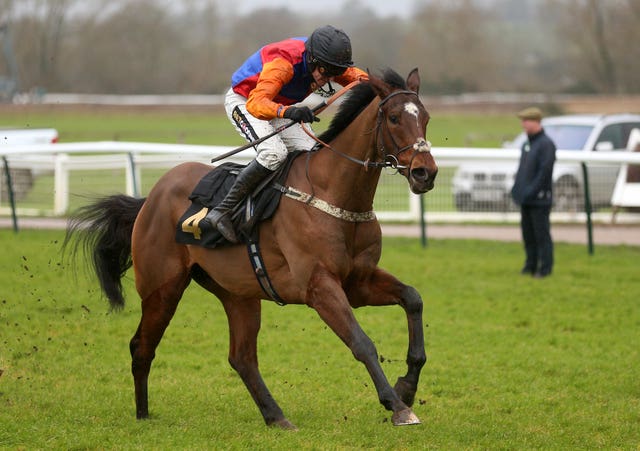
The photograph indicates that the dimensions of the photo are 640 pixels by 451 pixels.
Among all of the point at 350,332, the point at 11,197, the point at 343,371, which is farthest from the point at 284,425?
the point at 11,197

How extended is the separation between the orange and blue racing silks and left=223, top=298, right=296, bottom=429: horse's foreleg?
132 cm

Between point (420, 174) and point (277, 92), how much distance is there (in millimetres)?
1111

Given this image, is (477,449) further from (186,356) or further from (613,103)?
(613,103)

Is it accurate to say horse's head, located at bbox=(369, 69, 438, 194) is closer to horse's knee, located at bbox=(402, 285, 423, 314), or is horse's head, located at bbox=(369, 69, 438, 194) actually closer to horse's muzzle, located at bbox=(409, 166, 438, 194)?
horse's muzzle, located at bbox=(409, 166, 438, 194)

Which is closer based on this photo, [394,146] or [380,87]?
[394,146]

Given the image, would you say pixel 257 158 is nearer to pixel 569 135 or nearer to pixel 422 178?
pixel 422 178

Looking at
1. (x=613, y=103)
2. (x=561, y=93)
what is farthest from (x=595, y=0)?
(x=613, y=103)

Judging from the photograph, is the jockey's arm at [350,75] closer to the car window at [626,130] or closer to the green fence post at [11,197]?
the green fence post at [11,197]

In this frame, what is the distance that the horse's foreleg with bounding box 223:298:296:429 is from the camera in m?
5.91

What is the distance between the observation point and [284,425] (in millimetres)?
5625

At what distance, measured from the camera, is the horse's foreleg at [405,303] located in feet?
17.1

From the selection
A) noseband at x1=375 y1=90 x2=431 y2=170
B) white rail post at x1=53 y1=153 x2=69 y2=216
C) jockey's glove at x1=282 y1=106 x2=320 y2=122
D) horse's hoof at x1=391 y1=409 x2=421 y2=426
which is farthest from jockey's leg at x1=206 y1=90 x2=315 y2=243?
white rail post at x1=53 y1=153 x2=69 y2=216

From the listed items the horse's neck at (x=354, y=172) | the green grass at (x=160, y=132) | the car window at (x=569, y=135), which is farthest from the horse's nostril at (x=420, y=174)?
the car window at (x=569, y=135)

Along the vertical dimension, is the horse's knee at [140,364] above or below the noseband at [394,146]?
below
